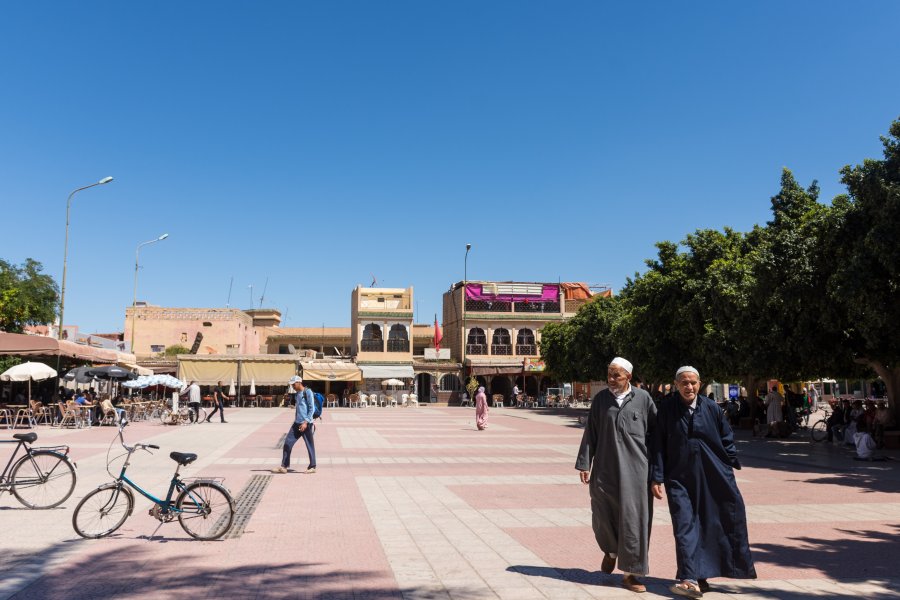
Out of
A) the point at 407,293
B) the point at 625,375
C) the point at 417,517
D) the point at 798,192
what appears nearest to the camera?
the point at 625,375

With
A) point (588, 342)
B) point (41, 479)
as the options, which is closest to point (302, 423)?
point (41, 479)

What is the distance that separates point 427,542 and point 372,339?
4880cm

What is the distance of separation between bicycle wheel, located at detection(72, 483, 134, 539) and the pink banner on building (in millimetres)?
52263

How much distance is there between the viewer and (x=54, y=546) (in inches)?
265

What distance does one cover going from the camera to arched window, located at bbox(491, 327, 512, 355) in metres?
59.2

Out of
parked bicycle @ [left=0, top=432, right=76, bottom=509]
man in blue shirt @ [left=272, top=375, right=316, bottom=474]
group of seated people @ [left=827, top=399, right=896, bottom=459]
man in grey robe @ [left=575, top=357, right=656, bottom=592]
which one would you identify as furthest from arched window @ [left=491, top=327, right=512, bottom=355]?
man in grey robe @ [left=575, top=357, right=656, bottom=592]

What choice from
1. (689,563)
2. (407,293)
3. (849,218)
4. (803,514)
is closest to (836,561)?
(689,563)

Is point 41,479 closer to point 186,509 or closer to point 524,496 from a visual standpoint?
point 186,509

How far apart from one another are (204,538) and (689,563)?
435 cm

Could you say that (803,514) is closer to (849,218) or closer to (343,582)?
(343,582)

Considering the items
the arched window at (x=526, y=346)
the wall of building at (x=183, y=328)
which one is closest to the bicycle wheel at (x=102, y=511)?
the arched window at (x=526, y=346)

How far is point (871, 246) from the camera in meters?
14.9

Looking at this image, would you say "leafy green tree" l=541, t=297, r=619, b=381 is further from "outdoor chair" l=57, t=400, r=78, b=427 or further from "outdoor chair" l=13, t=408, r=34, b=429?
"outdoor chair" l=13, t=408, r=34, b=429

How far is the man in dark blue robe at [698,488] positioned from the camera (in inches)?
209
